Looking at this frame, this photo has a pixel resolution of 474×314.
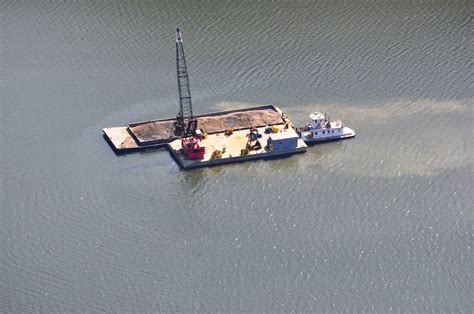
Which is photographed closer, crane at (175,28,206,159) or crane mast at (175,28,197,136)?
crane at (175,28,206,159)

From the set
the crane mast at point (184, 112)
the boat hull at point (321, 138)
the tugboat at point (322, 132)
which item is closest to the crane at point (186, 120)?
the crane mast at point (184, 112)

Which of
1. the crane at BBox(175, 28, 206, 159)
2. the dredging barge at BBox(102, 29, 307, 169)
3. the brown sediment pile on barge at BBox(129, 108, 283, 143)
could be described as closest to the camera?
the crane at BBox(175, 28, 206, 159)

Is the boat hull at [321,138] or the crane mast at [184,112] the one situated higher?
the crane mast at [184,112]

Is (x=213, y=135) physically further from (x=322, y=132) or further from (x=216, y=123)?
(x=322, y=132)

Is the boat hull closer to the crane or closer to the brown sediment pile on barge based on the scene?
the brown sediment pile on barge

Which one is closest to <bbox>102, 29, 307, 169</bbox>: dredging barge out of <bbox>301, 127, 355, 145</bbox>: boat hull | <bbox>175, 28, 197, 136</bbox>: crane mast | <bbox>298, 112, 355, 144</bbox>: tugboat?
<bbox>175, 28, 197, 136</bbox>: crane mast

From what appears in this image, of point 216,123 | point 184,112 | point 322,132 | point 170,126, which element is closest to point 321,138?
point 322,132

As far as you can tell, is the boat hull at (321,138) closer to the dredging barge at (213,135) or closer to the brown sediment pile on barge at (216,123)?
the dredging barge at (213,135)

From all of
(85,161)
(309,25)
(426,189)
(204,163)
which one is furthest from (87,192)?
(309,25)

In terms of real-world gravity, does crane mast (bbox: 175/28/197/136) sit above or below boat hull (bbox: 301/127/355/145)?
above
